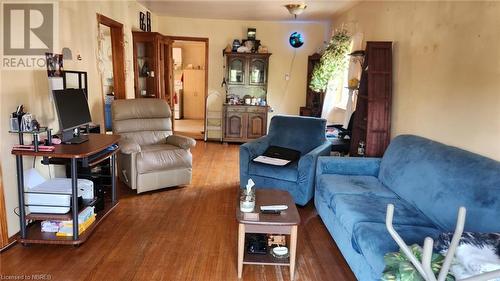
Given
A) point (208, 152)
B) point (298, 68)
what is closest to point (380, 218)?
point (208, 152)

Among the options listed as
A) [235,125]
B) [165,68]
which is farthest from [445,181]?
[165,68]

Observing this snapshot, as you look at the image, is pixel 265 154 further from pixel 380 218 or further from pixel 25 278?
pixel 25 278

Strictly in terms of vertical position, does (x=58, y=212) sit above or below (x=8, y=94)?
below

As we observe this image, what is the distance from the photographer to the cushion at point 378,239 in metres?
1.83

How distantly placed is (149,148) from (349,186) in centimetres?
222

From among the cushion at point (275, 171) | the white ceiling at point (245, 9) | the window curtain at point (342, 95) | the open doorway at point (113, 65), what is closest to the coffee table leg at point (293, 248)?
the cushion at point (275, 171)

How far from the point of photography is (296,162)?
364 cm

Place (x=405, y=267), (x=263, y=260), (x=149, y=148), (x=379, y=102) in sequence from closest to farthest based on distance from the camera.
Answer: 1. (x=405, y=267)
2. (x=263, y=260)
3. (x=379, y=102)
4. (x=149, y=148)

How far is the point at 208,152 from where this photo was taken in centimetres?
596

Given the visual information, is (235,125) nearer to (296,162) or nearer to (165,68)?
(165,68)

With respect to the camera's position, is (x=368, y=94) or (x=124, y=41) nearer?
(x=368, y=94)

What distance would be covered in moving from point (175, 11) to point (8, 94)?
399cm

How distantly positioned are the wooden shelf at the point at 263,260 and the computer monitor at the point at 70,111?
166cm

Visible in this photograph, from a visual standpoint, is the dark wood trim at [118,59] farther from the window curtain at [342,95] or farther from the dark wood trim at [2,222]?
the window curtain at [342,95]
